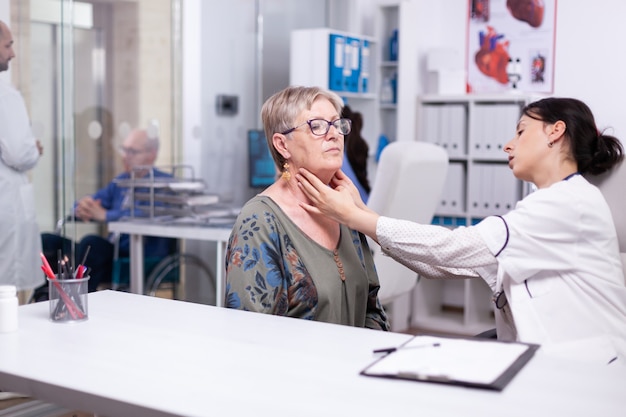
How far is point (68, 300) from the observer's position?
1.90m

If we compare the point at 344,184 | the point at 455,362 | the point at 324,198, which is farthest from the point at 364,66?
the point at 455,362

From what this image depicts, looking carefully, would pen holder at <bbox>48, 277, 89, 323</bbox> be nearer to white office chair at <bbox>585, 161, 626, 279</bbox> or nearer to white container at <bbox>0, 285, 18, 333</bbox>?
white container at <bbox>0, 285, 18, 333</bbox>

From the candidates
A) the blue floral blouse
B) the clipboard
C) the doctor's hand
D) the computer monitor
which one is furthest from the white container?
the computer monitor

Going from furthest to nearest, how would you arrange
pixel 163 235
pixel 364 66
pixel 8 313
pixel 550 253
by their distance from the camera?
pixel 364 66 < pixel 163 235 < pixel 550 253 < pixel 8 313

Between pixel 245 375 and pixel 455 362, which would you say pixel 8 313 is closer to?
pixel 245 375

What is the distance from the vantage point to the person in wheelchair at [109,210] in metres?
4.39

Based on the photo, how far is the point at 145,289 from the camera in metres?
4.90

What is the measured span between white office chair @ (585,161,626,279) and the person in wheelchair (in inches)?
109

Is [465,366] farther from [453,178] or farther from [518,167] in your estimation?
[453,178]

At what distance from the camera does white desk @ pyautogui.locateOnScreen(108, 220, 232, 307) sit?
4219 mm

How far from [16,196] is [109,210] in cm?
69

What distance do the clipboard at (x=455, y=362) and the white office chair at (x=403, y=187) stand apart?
211cm

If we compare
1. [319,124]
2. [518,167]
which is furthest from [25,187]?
[518,167]

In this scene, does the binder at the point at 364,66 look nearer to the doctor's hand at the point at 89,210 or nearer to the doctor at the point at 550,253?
the doctor's hand at the point at 89,210
